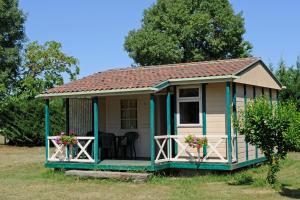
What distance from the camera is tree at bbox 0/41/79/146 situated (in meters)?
28.7

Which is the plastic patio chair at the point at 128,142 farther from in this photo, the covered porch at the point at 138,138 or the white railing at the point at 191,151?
the white railing at the point at 191,151

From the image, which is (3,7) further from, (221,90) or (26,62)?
(221,90)

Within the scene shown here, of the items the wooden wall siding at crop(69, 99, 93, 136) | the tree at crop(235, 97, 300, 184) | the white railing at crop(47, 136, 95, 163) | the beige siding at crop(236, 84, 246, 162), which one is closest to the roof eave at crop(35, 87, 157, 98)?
the white railing at crop(47, 136, 95, 163)

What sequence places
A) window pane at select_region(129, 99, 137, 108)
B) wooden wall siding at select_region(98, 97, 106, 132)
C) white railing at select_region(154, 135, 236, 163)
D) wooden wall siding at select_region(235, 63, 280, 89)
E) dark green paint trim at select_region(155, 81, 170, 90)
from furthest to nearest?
wooden wall siding at select_region(98, 97, 106, 132) → window pane at select_region(129, 99, 137, 108) → wooden wall siding at select_region(235, 63, 280, 89) → dark green paint trim at select_region(155, 81, 170, 90) → white railing at select_region(154, 135, 236, 163)

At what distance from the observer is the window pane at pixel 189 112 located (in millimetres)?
15086

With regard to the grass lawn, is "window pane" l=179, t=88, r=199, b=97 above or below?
above

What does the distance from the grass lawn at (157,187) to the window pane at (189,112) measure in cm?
180

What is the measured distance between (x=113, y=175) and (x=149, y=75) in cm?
389

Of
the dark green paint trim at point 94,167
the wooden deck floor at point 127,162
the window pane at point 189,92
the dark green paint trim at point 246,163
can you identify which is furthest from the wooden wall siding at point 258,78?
the dark green paint trim at point 94,167

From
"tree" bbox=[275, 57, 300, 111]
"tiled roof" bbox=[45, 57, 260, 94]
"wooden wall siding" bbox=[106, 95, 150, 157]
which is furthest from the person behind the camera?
"tree" bbox=[275, 57, 300, 111]

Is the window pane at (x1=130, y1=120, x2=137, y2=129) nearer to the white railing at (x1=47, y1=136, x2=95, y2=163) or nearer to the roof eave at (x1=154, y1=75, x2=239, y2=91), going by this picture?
the white railing at (x1=47, y1=136, x2=95, y2=163)

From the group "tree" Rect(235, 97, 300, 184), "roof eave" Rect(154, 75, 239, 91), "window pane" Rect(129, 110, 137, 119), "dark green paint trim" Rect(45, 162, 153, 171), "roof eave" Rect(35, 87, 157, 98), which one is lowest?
"dark green paint trim" Rect(45, 162, 153, 171)

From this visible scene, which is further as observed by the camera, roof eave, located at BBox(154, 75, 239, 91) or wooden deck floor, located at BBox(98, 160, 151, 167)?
wooden deck floor, located at BBox(98, 160, 151, 167)

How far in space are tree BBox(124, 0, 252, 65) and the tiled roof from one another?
19.2 meters
